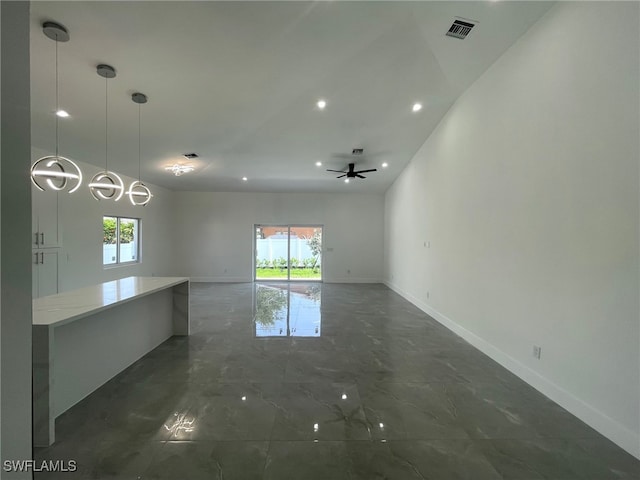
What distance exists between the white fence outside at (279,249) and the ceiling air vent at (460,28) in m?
7.10

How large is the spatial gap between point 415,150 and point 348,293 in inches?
153

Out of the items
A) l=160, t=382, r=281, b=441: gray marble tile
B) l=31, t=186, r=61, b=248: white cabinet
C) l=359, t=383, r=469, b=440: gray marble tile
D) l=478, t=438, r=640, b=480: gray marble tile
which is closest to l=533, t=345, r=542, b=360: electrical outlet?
l=478, t=438, r=640, b=480: gray marble tile

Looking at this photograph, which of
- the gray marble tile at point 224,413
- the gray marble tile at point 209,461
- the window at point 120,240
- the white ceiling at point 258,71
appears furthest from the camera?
the window at point 120,240

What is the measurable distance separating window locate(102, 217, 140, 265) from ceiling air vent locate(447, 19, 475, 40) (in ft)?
23.2

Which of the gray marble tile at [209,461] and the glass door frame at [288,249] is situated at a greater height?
the glass door frame at [288,249]

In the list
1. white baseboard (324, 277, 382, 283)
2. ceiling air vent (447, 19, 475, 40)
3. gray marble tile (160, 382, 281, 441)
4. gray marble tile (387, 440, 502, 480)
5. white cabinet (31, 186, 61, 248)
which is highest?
ceiling air vent (447, 19, 475, 40)

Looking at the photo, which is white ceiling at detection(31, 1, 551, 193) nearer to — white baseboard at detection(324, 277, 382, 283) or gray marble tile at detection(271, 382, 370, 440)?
gray marble tile at detection(271, 382, 370, 440)

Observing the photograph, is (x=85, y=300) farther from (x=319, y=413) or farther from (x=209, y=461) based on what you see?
(x=319, y=413)

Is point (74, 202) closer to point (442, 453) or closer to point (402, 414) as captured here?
point (402, 414)

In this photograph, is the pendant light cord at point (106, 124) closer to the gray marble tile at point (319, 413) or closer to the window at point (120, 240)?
the window at point (120, 240)

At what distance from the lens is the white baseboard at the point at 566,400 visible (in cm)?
208

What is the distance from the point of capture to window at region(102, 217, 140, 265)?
649 cm

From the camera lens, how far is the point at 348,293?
25.4ft

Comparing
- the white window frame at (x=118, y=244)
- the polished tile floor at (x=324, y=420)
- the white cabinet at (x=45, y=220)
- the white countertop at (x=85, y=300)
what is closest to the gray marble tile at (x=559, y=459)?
the polished tile floor at (x=324, y=420)
